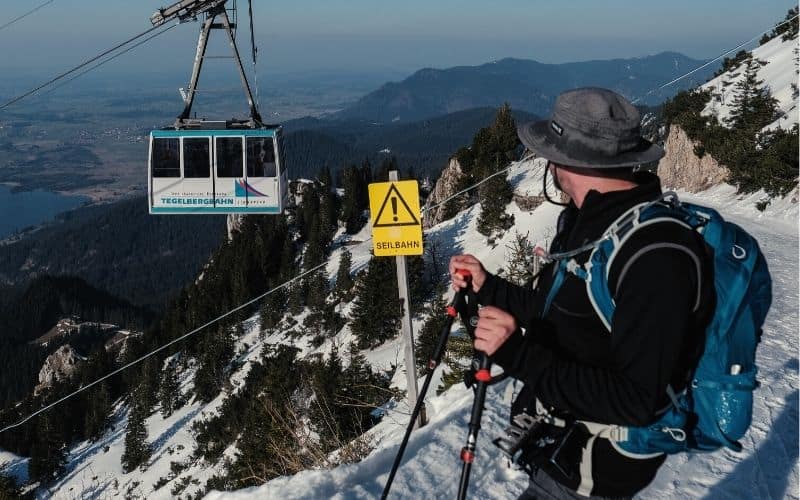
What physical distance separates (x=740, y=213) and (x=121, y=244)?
19547cm

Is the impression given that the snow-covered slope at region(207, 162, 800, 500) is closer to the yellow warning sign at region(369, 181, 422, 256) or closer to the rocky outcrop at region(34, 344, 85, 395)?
the yellow warning sign at region(369, 181, 422, 256)

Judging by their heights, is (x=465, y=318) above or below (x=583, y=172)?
below

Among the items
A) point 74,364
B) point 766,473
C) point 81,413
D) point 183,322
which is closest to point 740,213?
point 766,473

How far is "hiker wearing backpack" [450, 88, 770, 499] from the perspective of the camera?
1693 mm

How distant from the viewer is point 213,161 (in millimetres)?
14586

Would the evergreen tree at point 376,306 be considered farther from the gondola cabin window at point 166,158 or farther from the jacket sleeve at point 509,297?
the jacket sleeve at point 509,297

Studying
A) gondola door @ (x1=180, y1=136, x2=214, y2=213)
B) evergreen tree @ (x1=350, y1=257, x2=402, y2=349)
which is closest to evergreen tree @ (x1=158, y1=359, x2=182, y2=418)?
evergreen tree @ (x1=350, y1=257, x2=402, y2=349)

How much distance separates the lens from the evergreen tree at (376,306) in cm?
3609

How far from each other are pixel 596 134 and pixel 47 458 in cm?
6511

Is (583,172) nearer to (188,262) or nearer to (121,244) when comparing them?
→ (188,262)

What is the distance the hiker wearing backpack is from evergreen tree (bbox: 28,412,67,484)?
212 feet

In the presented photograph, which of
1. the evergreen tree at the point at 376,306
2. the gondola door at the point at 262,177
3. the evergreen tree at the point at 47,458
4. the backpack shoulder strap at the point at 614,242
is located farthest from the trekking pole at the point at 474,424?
the evergreen tree at the point at 47,458

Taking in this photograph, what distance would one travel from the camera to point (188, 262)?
176 m

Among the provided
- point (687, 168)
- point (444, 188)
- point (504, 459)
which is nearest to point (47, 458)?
point (444, 188)
